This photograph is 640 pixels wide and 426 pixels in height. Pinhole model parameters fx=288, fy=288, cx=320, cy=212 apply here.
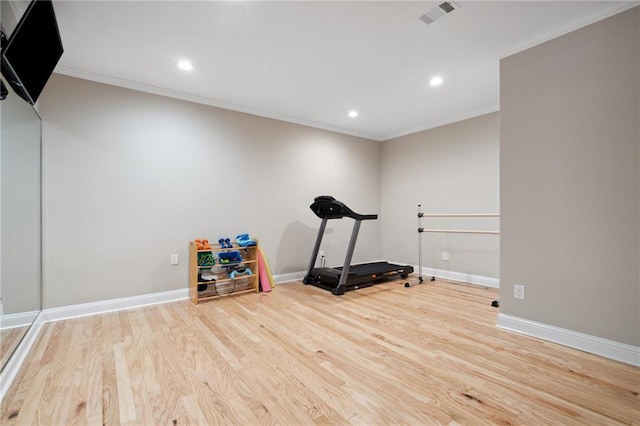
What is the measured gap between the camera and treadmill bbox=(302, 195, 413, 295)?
386 centimetres

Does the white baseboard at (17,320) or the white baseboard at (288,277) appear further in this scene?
the white baseboard at (288,277)

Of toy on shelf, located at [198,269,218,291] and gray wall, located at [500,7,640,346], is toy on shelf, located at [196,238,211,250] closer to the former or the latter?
toy on shelf, located at [198,269,218,291]

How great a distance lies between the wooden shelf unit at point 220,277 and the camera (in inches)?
133

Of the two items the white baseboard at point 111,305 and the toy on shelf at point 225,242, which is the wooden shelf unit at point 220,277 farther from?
the white baseboard at point 111,305

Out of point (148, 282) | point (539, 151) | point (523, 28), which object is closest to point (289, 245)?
point (148, 282)

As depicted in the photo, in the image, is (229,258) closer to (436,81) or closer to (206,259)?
(206,259)

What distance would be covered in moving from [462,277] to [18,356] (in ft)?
16.0

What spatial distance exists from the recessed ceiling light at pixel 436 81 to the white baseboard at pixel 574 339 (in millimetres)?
2502

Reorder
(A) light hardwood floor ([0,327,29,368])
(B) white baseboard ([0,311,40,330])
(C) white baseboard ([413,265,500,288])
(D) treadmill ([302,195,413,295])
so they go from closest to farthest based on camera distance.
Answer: (A) light hardwood floor ([0,327,29,368])
(B) white baseboard ([0,311,40,330])
(D) treadmill ([302,195,413,295])
(C) white baseboard ([413,265,500,288])

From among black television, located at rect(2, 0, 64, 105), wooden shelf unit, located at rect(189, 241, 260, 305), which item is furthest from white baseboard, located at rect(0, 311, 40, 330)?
black television, located at rect(2, 0, 64, 105)

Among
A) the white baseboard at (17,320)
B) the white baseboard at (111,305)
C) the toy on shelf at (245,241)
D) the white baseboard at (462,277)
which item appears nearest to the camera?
the white baseboard at (17,320)

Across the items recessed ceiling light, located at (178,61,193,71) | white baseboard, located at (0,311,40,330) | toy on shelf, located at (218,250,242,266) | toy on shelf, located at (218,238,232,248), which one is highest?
recessed ceiling light, located at (178,61,193,71)

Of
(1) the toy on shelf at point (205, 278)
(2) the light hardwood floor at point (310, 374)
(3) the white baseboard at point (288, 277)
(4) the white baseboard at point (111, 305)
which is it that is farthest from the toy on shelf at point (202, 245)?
(3) the white baseboard at point (288, 277)

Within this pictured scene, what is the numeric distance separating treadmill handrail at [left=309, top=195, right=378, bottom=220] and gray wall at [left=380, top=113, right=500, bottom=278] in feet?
4.40
